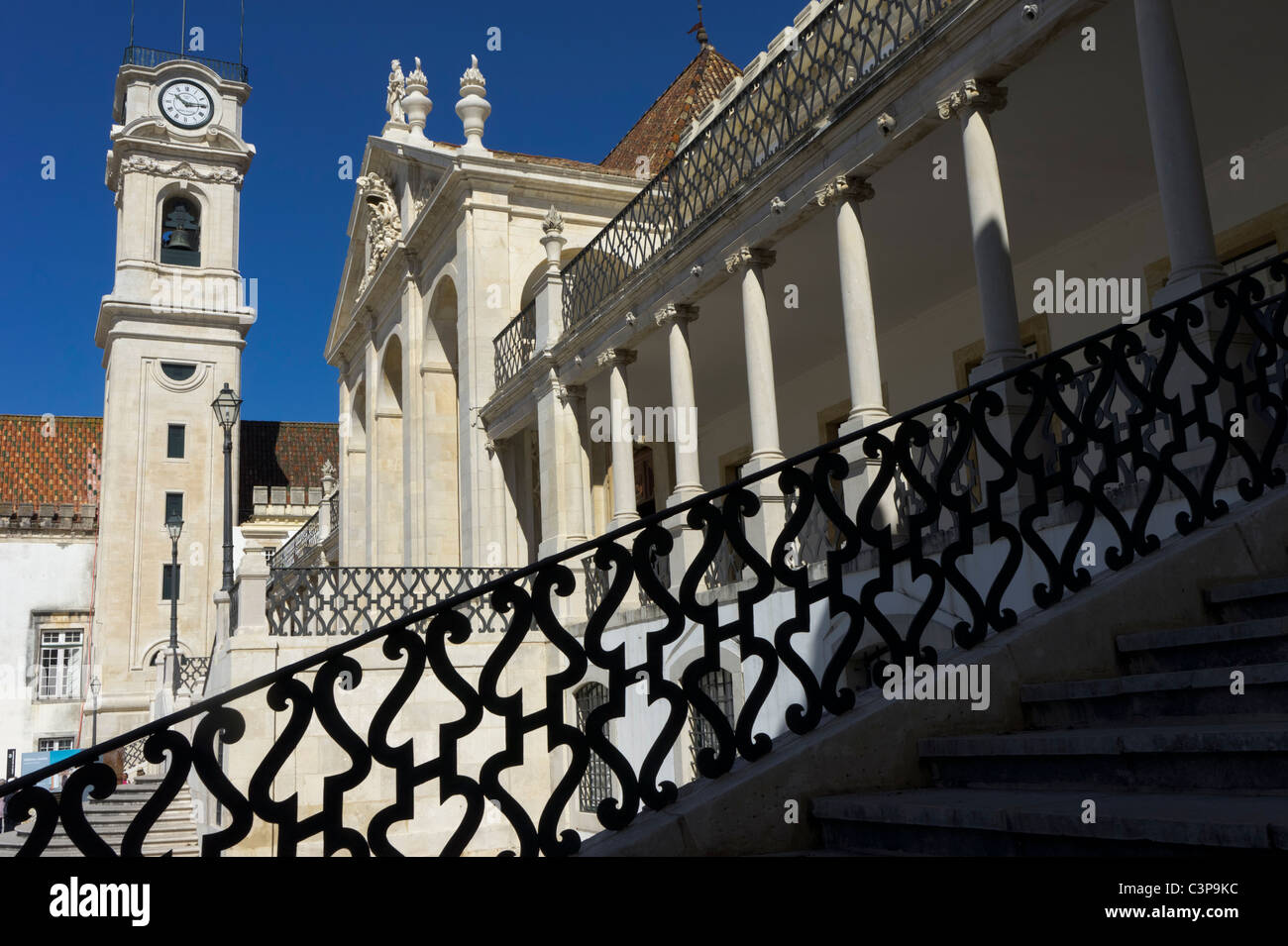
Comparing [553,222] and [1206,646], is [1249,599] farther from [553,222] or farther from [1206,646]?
[553,222]

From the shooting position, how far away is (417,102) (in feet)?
89.2

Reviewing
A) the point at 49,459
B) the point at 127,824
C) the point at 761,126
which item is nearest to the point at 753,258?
Answer: the point at 761,126

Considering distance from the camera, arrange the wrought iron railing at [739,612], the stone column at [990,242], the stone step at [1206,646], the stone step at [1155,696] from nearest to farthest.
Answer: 1. the wrought iron railing at [739,612]
2. the stone step at [1155,696]
3. the stone step at [1206,646]
4. the stone column at [990,242]

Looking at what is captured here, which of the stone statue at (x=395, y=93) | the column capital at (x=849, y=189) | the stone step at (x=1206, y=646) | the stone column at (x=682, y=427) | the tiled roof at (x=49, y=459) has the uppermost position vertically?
the stone statue at (x=395, y=93)

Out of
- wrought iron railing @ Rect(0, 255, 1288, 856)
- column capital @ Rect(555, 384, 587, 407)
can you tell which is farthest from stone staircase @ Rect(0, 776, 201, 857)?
wrought iron railing @ Rect(0, 255, 1288, 856)

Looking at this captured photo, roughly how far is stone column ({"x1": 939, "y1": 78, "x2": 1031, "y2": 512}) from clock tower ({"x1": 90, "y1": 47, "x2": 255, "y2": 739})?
39618 mm

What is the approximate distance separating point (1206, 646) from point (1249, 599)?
451 millimetres

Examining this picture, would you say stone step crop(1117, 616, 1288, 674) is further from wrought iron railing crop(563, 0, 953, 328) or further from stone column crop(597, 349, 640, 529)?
stone column crop(597, 349, 640, 529)

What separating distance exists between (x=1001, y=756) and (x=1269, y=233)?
9824 mm

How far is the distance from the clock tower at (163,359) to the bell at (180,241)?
60 millimetres

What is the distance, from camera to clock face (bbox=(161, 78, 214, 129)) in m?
49.7

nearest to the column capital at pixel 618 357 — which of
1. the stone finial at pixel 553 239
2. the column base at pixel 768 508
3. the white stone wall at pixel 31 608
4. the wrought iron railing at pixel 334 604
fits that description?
the stone finial at pixel 553 239

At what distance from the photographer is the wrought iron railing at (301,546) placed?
3681cm

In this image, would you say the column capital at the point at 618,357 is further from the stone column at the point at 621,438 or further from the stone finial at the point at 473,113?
the stone finial at the point at 473,113
